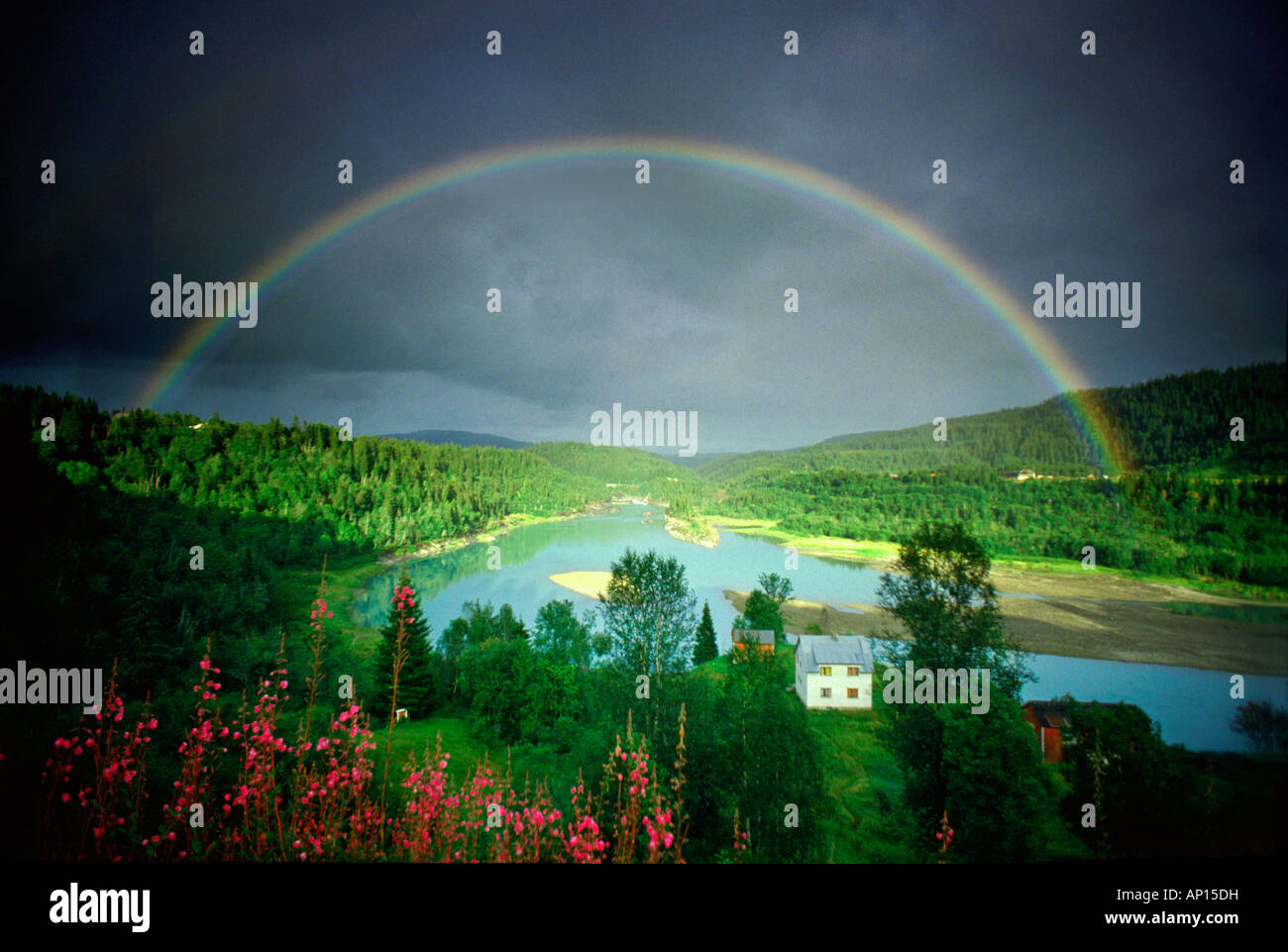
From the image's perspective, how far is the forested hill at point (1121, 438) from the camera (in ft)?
23.5

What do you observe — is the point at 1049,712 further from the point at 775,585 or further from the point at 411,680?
the point at 411,680

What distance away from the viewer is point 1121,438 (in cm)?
1575

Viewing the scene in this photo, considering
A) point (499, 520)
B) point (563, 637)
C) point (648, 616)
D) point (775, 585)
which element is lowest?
point (563, 637)

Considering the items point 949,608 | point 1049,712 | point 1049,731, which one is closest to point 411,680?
point 949,608

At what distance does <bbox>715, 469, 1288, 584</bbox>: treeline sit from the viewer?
9953mm

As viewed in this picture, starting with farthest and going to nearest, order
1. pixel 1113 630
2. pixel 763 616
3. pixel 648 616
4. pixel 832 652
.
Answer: pixel 1113 630 → pixel 763 616 → pixel 832 652 → pixel 648 616

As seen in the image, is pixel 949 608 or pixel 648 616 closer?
pixel 949 608

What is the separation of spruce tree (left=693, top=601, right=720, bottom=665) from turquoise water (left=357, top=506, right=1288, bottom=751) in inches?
45.2

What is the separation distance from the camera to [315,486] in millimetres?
20406

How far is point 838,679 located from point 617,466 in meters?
14.6

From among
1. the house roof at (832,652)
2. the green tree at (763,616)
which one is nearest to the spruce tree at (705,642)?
the green tree at (763,616)

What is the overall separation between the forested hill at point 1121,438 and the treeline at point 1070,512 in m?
0.57

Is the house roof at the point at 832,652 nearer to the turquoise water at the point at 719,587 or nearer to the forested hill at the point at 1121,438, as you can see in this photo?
the turquoise water at the point at 719,587

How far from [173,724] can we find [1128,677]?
58.9 feet
